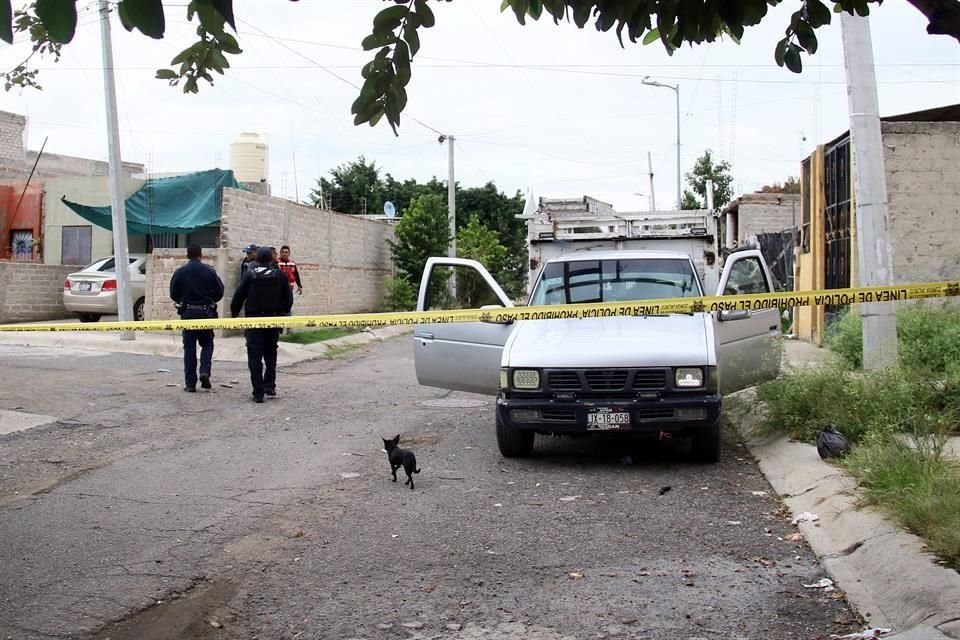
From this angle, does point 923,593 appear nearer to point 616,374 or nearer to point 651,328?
point 616,374

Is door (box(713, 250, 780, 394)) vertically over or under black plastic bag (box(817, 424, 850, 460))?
over

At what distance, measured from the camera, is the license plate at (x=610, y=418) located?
745cm

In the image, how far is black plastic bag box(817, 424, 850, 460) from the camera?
712 centimetres

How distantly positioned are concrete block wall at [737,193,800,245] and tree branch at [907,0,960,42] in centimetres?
2508

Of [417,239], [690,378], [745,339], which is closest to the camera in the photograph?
[690,378]

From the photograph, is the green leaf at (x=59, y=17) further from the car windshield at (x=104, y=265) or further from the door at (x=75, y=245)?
the door at (x=75, y=245)

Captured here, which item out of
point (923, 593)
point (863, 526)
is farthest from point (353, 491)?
point (923, 593)

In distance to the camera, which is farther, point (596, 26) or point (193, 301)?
point (193, 301)

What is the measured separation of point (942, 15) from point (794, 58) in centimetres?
103

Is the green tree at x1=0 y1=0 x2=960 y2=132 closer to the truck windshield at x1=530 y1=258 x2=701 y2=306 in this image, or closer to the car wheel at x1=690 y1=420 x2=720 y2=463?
the car wheel at x1=690 y1=420 x2=720 y2=463

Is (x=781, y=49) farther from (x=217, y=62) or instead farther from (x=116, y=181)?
(x=116, y=181)

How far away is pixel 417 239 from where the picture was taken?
29484mm

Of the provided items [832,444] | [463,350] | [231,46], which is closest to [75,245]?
[463,350]

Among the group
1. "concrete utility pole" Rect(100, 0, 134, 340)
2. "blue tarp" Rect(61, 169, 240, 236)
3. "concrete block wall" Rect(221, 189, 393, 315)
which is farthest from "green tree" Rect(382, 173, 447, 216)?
"concrete utility pole" Rect(100, 0, 134, 340)
